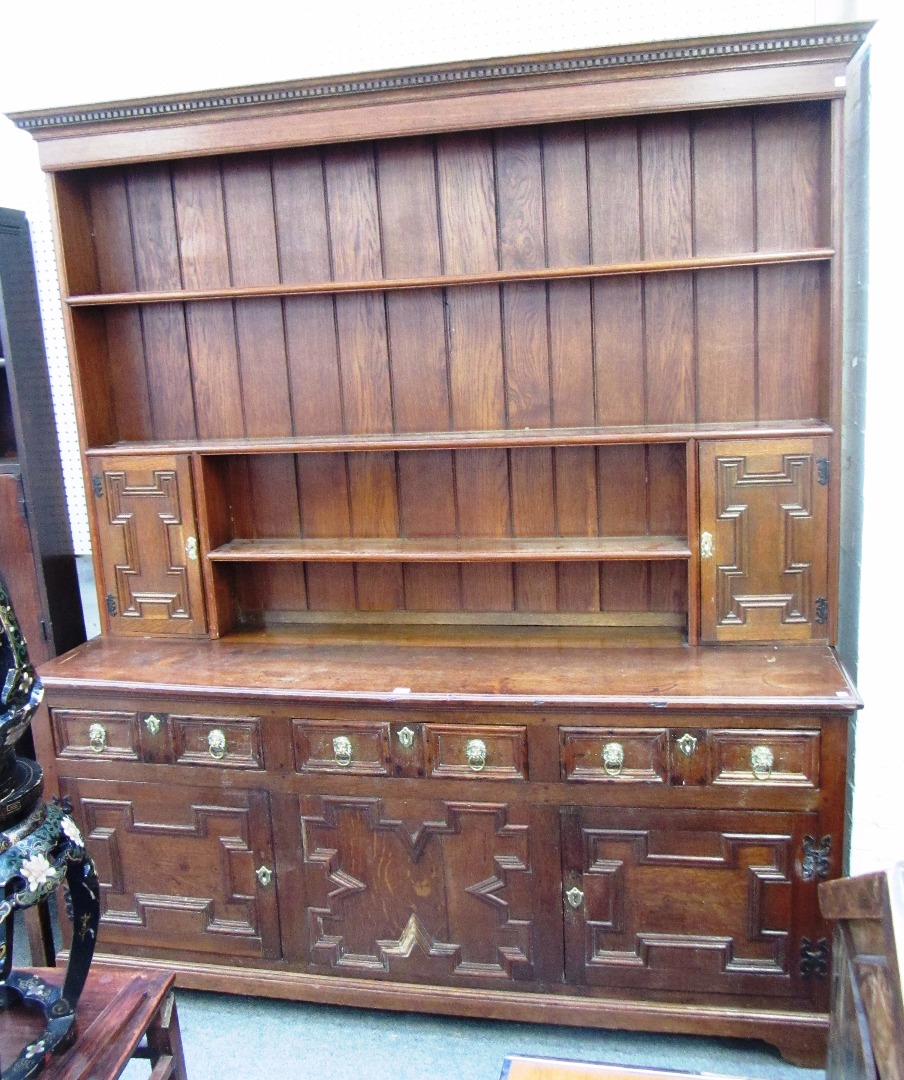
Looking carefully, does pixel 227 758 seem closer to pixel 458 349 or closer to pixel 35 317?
pixel 458 349

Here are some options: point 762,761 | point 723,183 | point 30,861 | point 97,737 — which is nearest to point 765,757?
point 762,761

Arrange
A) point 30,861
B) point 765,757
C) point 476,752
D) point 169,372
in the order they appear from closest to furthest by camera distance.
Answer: point 30,861 → point 765,757 → point 476,752 → point 169,372

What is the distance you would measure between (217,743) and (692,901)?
126cm

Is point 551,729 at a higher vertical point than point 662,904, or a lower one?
higher

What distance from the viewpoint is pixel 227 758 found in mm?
2547

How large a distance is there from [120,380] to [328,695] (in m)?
1.26

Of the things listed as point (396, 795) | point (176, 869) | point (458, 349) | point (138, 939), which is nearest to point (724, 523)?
point (458, 349)

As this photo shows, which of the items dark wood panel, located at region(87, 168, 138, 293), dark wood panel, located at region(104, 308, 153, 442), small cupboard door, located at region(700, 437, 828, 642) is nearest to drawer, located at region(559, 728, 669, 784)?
small cupboard door, located at region(700, 437, 828, 642)

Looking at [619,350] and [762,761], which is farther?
[619,350]

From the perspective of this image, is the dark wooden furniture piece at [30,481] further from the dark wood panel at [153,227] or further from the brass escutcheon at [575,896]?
the brass escutcheon at [575,896]

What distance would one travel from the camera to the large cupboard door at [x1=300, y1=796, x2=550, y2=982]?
2.42 metres

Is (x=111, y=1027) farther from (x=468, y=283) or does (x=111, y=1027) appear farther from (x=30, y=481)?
(x=468, y=283)

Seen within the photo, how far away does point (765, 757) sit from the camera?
2.26 metres

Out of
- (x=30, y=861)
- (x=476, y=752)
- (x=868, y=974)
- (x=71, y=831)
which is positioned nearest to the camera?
(x=868, y=974)
